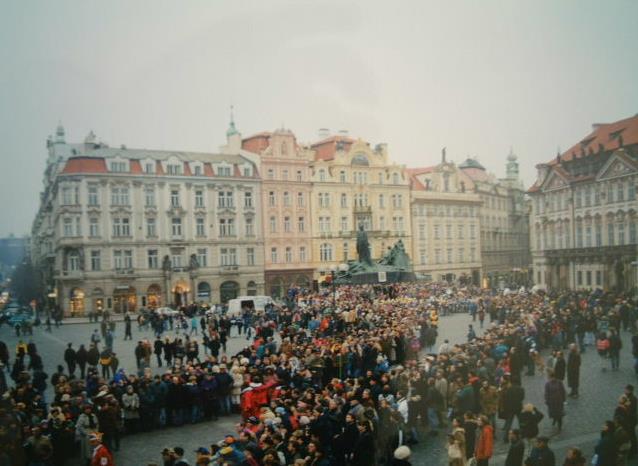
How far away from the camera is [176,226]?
23.5 meters

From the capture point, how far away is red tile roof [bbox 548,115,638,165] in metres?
14.2

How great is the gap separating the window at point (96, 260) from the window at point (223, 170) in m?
6.26

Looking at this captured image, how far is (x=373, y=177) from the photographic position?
94.1 ft

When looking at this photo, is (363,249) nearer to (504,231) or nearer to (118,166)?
(504,231)

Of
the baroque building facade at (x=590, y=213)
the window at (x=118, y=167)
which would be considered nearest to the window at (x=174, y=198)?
the window at (x=118, y=167)

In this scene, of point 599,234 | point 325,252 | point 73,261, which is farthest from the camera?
point 325,252

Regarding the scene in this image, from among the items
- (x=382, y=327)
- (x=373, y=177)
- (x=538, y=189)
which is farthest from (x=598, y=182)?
(x=373, y=177)

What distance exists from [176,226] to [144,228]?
1.30m

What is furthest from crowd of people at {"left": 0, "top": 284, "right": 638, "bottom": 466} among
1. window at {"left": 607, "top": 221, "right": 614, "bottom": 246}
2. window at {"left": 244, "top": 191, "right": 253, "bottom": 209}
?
window at {"left": 244, "top": 191, "right": 253, "bottom": 209}

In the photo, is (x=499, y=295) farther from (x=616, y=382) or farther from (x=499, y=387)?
(x=499, y=387)

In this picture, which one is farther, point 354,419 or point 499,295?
point 499,295

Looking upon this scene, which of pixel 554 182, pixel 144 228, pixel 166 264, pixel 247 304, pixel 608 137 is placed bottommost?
pixel 247 304

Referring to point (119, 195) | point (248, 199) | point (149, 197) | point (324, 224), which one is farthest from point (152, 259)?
point (324, 224)

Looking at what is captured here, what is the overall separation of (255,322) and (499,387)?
1230 cm
